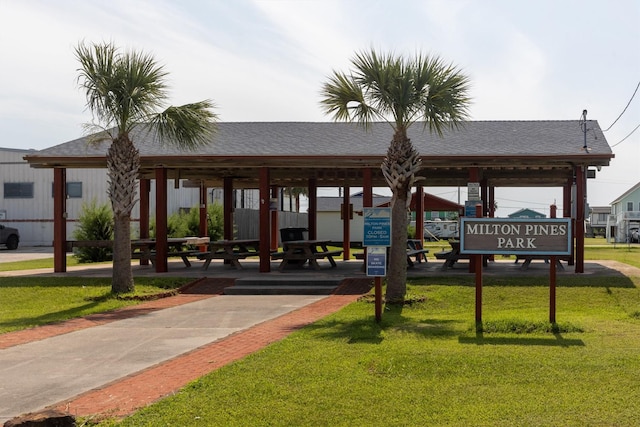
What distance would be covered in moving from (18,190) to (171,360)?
36.6 m

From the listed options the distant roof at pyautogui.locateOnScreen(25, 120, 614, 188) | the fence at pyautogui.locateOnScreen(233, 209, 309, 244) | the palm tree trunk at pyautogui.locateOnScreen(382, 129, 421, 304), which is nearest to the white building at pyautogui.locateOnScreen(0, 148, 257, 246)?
Answer: the fence at pyautogui.locateOnScreen(233, 209, 309, 244)

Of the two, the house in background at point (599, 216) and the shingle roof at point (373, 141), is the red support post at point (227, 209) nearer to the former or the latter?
the shingle roof at point (373, 141)

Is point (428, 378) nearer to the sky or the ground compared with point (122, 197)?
nearer to the ground

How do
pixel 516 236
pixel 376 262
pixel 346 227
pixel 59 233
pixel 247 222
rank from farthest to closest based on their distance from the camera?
1. pixel 247 222
2. pixel 346 227
3. pixel 59 233
4. pixel 376 262
5. pixel 516 236

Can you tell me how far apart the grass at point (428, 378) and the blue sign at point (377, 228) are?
1211 millimetres

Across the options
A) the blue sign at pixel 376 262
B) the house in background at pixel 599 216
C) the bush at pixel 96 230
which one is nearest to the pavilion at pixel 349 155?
the bush at pixel 96 230

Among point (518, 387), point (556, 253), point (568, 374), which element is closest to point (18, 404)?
point (518, 387)

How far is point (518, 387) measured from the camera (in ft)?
21.0

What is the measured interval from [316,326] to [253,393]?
154 inches

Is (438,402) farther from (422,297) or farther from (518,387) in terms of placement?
(422,297)

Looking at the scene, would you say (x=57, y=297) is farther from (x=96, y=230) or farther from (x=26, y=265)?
(x=96, y=230)

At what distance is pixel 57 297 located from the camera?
47.4 ft

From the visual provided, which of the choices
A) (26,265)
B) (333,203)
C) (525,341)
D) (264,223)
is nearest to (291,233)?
(264,223)

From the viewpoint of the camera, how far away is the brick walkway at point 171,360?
6297 mm
